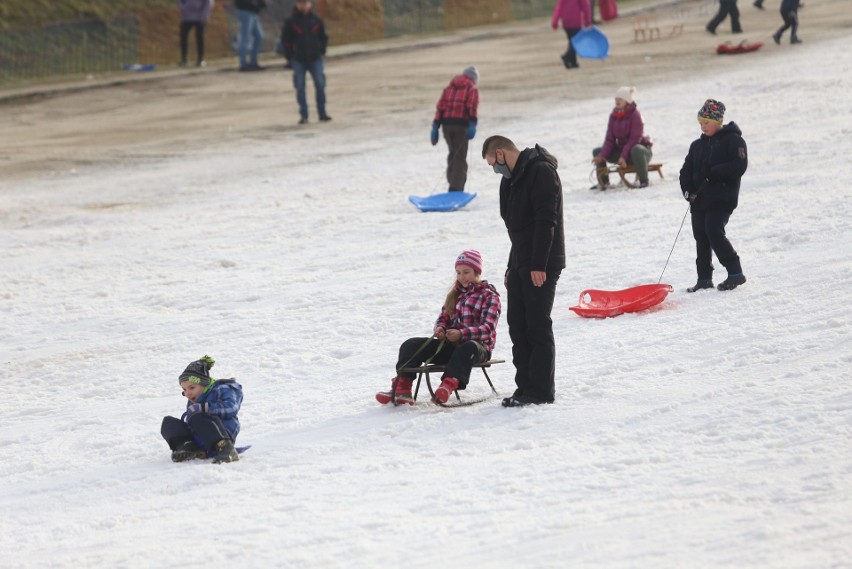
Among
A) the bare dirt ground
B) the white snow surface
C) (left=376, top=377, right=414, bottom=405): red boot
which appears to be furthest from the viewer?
the bare dirt ground

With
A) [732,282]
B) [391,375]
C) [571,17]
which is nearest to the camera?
[391,375]

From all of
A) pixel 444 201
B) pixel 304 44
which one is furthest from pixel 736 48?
pixel 444 201

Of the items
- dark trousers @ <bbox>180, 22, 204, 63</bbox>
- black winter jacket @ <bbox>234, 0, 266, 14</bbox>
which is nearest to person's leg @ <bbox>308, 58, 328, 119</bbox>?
black winter jacket @ <bbox>234, 0, 266, 14</bbox>

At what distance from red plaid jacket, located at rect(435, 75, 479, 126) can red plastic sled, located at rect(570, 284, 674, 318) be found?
16.8 feet

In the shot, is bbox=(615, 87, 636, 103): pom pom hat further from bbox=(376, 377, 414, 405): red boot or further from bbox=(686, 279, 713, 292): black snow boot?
bbox=(376, 377, 414, 405): red boot

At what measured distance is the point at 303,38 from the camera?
21359 millimetres

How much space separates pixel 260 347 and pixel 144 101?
50.8 feet

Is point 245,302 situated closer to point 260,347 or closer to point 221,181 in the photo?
point 260,347

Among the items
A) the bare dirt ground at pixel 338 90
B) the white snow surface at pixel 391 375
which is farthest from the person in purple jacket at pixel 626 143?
the bare dirt ground at pixel 338 90

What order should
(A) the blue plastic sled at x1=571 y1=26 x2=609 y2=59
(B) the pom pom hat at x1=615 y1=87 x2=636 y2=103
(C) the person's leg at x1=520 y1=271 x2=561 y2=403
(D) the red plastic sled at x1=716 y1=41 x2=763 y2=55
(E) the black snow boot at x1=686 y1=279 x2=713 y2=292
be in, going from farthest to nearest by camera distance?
(A) the blue plastic sled at x1=571 y1=26 x2=609 y2=59, (D) the red plastic sled at x1=716 y1=41 x2=763 y2=55, (B) the pom pom hat at x1=615 y1=87 x2=636 y2=103, (E) the black snow boot at x1=686 y1=279 x2=713 y2=292, (C) the person's leg at x1=520 y1=271 x2=561 y2=403

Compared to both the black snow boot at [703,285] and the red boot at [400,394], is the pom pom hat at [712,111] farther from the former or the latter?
the red boot at [400,394]

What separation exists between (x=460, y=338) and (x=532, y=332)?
447 millimetres

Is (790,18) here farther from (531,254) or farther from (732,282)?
(531,254)

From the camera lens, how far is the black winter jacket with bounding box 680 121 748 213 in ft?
32.9
